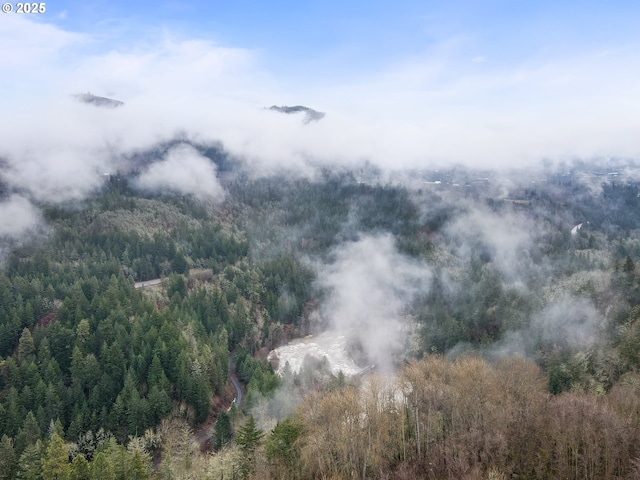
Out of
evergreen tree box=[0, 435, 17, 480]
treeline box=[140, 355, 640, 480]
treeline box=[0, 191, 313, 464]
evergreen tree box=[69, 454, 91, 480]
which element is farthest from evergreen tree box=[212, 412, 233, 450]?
evergreen tree box=[0, 435, 17, 480]

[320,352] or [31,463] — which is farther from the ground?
[31,463]

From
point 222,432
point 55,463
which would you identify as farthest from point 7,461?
point 222,432

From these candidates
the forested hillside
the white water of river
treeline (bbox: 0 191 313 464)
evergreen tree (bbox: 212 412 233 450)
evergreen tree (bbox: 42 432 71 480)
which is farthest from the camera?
the white water of river

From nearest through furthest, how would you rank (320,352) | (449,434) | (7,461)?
(449,434) < (7,461) < (320,352)

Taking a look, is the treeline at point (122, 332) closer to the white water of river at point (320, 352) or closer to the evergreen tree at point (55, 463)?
the white water of river at point (320, 352)

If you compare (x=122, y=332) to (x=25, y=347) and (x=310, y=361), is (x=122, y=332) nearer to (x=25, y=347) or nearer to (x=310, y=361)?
(x=25, y=347)

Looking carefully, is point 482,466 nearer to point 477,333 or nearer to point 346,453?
point 346,453

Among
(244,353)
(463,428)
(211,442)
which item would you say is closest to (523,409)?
(463,428)

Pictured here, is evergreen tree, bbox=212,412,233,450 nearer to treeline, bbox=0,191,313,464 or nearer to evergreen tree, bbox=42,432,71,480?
treeline, bbox=0,191,313,464
